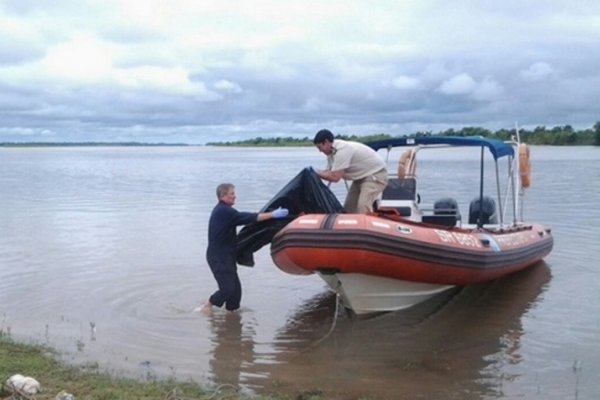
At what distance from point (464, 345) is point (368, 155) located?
7.57ft

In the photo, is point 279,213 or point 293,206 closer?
point 279,213

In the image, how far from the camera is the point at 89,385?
5.43 metres

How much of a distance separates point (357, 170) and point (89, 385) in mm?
3964

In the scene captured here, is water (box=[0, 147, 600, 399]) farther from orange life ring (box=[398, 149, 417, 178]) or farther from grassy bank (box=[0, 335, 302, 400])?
orange life ring (box=[398, 149, 417, 178])

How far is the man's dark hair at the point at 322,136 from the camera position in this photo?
26.2ft

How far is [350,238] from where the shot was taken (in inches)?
286

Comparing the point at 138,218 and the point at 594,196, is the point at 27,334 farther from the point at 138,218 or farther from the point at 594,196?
the point at 594,196

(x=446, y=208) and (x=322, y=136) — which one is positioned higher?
(x=322, y=136)

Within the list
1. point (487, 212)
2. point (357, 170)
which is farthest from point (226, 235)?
point (487, 212)

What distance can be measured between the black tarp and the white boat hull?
30.2 inches

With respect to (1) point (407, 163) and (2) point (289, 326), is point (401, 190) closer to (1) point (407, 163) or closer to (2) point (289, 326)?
(1) point (407, 163)

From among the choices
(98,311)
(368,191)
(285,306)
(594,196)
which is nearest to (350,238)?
(368,191)

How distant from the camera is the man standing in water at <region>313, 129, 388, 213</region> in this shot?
817 centimetres

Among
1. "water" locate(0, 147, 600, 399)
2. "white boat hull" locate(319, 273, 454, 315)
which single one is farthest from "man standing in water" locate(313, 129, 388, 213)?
"water" locate(0, 147, 600, 399)
